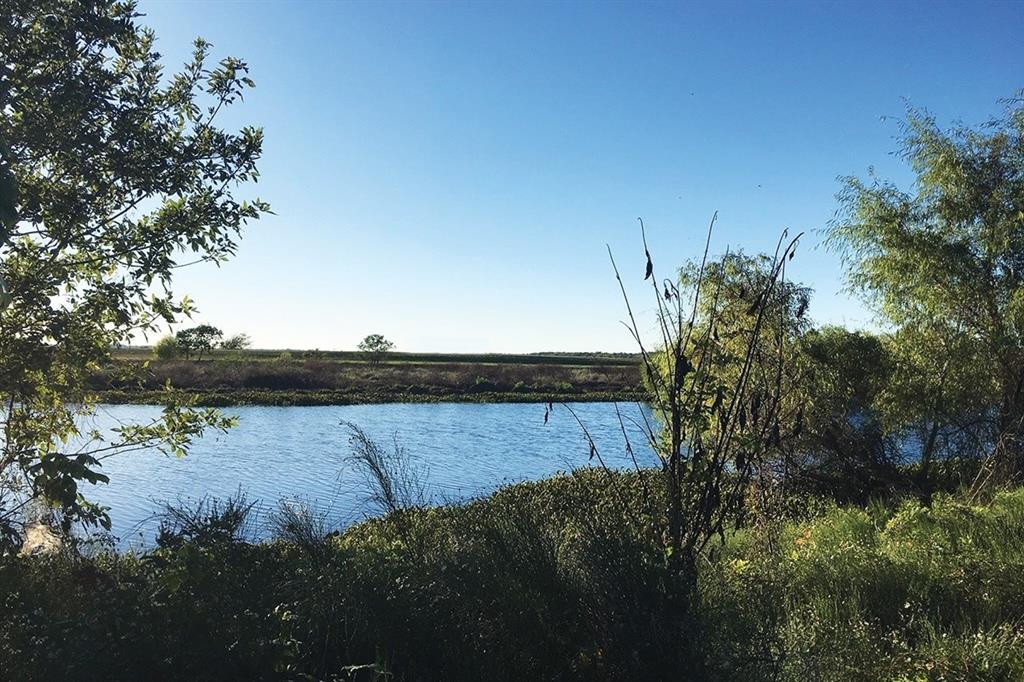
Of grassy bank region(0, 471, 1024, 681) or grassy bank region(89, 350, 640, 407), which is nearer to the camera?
grassy bank region(0, 471, 1024, 681)

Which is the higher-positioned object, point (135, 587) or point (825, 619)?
point (135, 587)

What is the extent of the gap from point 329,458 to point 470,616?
2052 centimetres

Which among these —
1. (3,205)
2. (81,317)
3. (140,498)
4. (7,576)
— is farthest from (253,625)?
(140,498)

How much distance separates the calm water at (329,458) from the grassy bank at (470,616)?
4682mm

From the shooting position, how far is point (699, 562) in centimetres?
391

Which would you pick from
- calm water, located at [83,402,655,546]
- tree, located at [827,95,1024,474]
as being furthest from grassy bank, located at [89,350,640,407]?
tree, located at [827,95,1024,474]

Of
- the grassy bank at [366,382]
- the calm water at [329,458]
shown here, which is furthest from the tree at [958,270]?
the grassy bank at [366,382]

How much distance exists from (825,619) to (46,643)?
4.04 m

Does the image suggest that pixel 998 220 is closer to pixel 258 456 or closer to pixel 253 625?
pixel 253 625

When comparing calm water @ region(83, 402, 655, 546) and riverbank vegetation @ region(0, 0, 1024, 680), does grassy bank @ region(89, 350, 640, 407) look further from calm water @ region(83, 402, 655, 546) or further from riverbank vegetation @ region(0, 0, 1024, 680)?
riverbank vegetation @ region(0, 0, 1024, 680)

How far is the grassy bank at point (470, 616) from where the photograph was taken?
3008 millimetres

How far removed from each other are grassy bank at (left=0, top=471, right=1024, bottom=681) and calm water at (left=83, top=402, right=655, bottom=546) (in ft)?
15.4

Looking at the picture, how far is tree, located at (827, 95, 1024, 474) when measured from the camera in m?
12.2

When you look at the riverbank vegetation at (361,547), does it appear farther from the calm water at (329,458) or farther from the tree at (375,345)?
the tree at (375,345)
